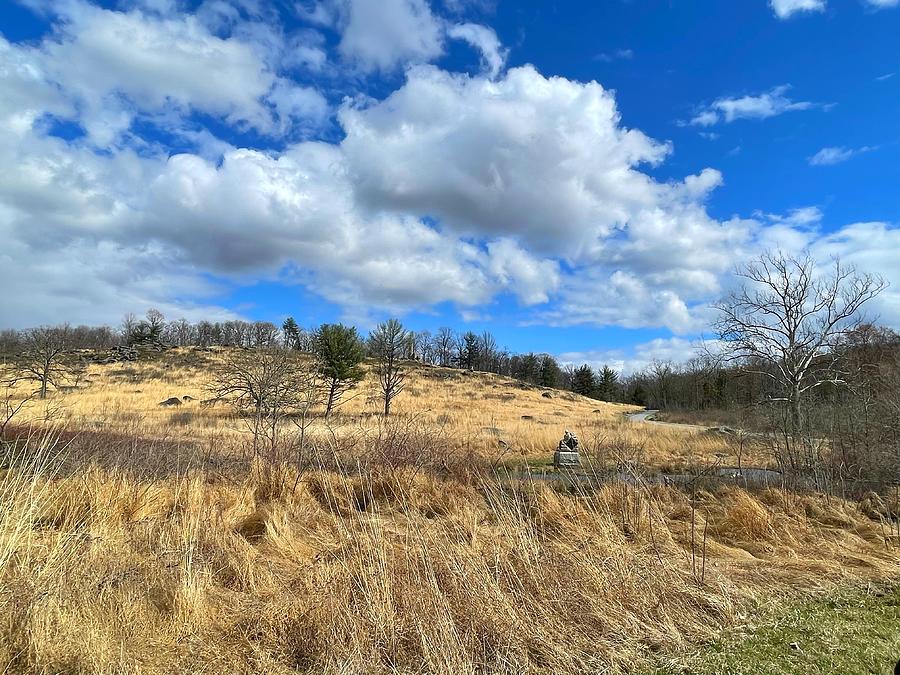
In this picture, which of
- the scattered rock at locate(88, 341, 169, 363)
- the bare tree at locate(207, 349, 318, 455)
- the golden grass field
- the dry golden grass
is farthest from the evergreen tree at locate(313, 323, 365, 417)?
the scattered rock at locate(88, 341, 169, 363)

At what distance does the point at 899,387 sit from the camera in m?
9.59

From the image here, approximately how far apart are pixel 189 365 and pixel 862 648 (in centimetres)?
6150

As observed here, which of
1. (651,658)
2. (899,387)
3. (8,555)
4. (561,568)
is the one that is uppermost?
(899,387)

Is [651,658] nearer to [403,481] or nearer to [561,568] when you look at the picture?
[561,568]

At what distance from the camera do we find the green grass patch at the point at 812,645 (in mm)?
3189

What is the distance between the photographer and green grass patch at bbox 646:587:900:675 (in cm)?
319

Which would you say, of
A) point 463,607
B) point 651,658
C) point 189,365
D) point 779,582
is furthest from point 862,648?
point 189,365

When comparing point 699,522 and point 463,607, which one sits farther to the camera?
point 699,522

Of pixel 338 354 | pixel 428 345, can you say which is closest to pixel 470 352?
pixel 428 345

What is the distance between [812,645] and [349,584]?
343cm

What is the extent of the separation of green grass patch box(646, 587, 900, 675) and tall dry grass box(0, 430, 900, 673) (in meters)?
0.22

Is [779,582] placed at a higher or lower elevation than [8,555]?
lower

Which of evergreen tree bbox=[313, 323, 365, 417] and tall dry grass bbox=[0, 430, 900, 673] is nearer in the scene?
tall dry grass bbox=[0, 430, 900, 673]

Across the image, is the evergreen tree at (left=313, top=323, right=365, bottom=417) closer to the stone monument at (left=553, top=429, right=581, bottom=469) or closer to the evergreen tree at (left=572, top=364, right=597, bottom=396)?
the stone monument at (left=553, top=429, right=581, bottom=469)
